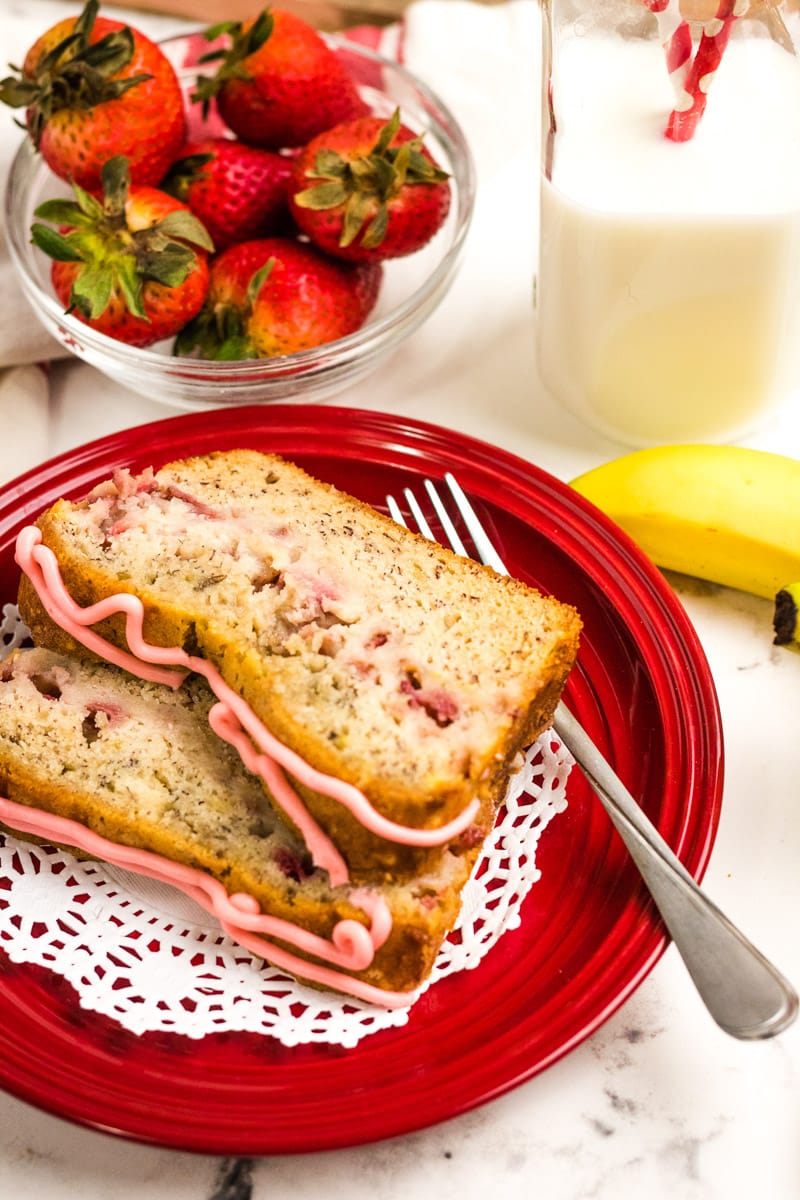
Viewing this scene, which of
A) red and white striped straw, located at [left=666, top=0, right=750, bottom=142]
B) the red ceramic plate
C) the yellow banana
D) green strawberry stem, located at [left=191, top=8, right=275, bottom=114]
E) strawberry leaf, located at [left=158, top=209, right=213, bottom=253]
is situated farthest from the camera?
green strawberry stem, located at [left=191, top=8, right=275, bottom=114]

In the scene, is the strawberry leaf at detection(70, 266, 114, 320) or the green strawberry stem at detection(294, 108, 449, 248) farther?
the green strawberry stem at detection(294, 108, 449, 248)

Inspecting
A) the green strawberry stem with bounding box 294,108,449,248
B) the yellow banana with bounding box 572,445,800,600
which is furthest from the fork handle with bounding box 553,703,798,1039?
the green strawberry stem with bounding box 294,108,449,248

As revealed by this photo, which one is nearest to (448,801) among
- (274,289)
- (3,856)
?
(3,856)

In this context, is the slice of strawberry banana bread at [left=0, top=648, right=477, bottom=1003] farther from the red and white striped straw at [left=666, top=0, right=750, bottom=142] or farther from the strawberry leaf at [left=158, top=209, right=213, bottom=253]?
the red and white striped straw at [left=666, top=0, right=750, bottom=142]

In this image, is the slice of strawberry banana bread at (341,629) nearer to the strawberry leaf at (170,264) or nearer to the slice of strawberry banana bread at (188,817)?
the slice of strawberry banana bread at (188,817)

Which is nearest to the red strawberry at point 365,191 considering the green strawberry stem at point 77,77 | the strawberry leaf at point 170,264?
the strawberry leaf at point 170,264

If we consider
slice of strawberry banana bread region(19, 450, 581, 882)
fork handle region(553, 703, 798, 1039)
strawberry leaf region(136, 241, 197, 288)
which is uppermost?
strawberry leaf region(136, 241, 197, 288)
